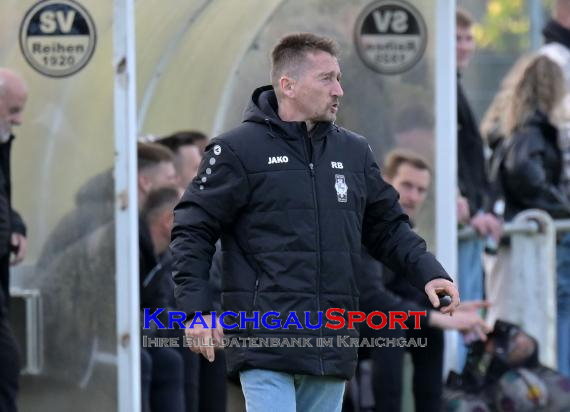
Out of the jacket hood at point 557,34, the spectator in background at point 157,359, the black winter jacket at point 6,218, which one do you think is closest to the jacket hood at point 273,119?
the black winter jacket at point 6,218

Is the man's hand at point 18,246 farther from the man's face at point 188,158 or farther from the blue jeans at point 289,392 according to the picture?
the blue jeans at point 289,392

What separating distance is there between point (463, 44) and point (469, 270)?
148 centimetres

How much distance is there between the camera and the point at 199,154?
853 centimetres

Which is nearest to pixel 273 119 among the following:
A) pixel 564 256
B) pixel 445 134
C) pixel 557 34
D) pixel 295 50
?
pixel 295 50

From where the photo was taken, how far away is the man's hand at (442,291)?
5.68 m

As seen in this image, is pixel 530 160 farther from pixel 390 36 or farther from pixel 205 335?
pixel 205 335

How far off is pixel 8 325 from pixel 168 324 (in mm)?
1005

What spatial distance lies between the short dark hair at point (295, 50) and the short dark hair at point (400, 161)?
2470 mm

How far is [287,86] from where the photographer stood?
19.2ft

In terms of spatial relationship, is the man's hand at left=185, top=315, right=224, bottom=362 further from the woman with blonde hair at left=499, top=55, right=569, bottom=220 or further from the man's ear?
the woman with blonde hair at left=499, top=55, right=569, bottom=220

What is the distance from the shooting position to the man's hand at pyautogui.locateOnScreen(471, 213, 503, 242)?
9.10 m

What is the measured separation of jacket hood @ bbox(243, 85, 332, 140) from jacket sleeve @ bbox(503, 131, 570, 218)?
382 centimetres

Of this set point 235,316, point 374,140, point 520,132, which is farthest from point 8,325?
point 520,132

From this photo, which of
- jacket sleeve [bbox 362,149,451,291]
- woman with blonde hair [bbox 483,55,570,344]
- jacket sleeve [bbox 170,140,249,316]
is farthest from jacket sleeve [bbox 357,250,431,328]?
jacket sleeve [bbox 170,140,249,316]
